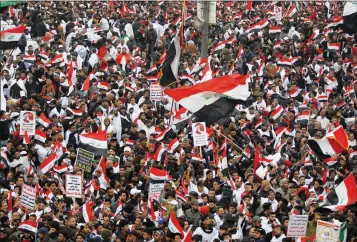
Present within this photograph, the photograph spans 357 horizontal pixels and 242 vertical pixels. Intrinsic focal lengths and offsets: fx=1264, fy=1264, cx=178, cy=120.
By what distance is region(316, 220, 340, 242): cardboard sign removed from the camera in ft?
60.2

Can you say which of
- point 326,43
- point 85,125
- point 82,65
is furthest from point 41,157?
point 326,43

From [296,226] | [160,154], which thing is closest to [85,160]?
[160,154]

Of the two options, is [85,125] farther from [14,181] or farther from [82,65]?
[82,65]

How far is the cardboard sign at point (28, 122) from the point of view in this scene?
22.9 meters

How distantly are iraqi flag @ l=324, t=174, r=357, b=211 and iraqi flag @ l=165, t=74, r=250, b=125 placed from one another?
259 centimetres

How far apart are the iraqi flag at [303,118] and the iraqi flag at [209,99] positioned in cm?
449

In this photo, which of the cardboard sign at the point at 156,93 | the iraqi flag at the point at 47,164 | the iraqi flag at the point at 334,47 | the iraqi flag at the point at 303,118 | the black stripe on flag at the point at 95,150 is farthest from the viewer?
the iraqi flag at the point at 334,47

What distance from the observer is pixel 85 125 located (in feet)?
79.8

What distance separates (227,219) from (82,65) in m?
11.3

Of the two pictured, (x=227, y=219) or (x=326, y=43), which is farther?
(x=326, y=43)

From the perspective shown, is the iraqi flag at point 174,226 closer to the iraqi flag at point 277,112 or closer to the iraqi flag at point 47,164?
the iraqi flag at point 47,164

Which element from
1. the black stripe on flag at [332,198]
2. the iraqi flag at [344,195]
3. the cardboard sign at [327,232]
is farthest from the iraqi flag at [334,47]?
the cardboard sign at [327,232]

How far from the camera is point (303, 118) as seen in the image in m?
25.8

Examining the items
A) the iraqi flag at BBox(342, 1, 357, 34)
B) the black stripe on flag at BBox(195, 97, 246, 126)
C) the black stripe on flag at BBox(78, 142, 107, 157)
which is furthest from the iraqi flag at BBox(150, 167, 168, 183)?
the iraqi flag at BBox(342, 1, 357, 34)
